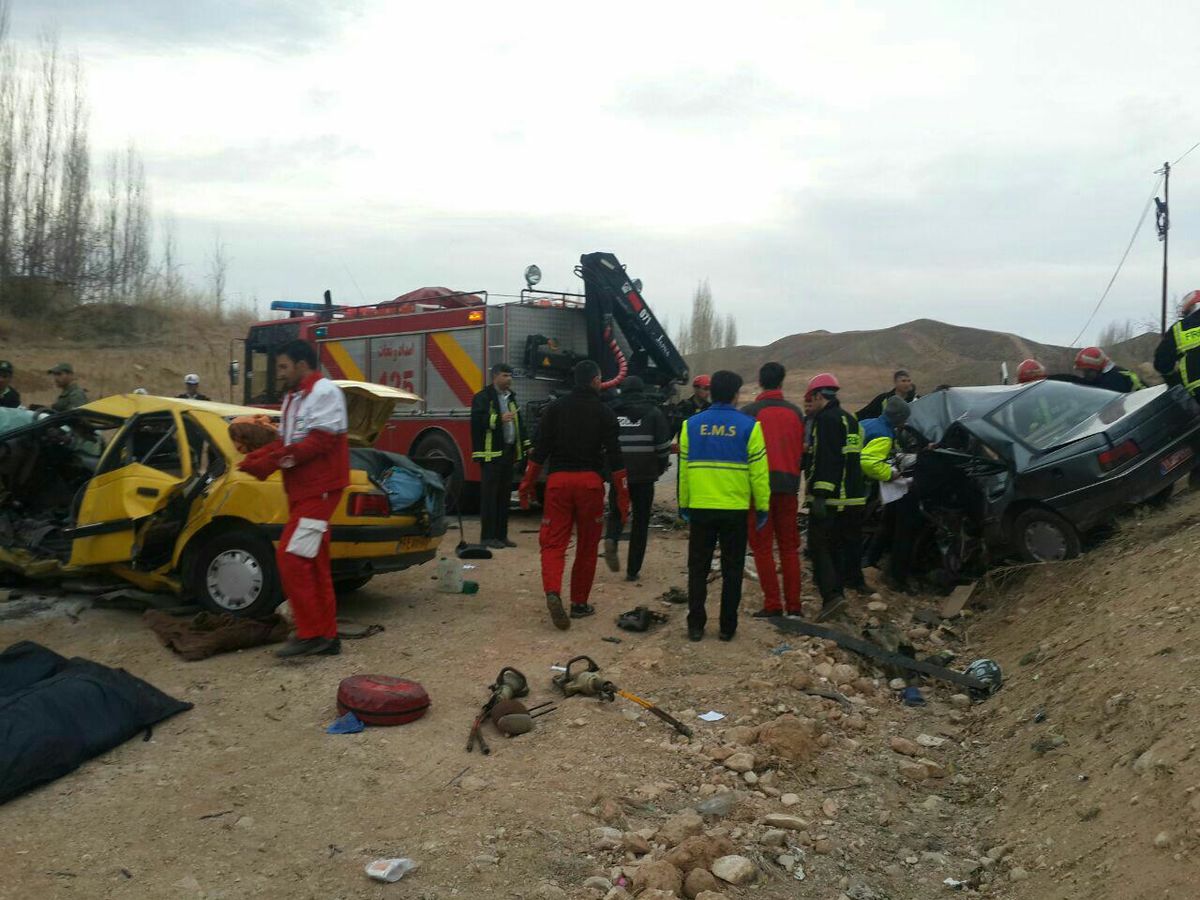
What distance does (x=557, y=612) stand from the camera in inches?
286

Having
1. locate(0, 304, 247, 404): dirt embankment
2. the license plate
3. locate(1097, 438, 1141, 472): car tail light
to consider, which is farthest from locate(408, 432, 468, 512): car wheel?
locate(0, 304, 247, 404): dirt embankment

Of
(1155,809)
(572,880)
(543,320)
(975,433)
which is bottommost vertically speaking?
(572,880)

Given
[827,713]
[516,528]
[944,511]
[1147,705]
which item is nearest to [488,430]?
[516,528]

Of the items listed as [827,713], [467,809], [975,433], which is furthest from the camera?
[975,433]

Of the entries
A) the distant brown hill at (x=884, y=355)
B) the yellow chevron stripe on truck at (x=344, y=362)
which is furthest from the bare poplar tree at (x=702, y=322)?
the yellow chevron stripe on truck at (x=344, y=362)

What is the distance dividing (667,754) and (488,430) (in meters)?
5.85

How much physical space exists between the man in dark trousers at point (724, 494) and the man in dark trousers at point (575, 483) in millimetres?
720

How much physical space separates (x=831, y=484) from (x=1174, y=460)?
2476 mm

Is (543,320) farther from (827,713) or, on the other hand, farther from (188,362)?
(188,362)

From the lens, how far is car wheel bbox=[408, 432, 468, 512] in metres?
13.5

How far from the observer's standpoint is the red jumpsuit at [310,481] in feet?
20.3

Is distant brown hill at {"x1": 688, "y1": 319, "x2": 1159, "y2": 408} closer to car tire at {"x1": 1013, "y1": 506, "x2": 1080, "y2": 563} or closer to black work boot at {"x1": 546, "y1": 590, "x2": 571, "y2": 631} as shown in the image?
car tire at {"x1": 1013, "y1": 506, "x2": 1080, "y2": 563}

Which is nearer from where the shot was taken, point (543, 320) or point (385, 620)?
point (385, 620)

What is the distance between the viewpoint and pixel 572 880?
13.0ft
